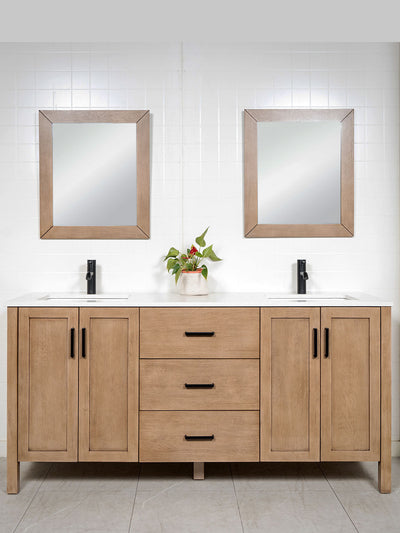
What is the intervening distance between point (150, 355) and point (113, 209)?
0.93 m

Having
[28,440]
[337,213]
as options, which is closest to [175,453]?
[28,440]

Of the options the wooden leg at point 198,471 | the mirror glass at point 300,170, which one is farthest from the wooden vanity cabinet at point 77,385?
the mirror glass at point 300,170

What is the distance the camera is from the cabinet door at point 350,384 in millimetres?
2205

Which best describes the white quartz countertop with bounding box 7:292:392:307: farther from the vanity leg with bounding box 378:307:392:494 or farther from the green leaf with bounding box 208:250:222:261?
the green leaf with bounding box 208:250:222:261

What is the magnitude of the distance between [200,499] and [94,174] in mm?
1802

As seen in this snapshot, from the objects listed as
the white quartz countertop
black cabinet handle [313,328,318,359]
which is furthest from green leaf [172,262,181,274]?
black cabinet handle [313,328,318,359]

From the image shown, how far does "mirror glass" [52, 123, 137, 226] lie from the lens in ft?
8.80

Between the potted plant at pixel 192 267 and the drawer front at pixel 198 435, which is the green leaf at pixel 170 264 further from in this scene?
the drawer front at pixel 198 435

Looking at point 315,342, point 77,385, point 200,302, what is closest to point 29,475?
point 77,385

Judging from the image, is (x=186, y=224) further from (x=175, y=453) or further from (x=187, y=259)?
(x=175, y=453)

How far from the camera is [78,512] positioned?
6.69 ft

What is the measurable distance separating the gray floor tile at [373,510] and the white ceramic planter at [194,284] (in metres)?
1.20

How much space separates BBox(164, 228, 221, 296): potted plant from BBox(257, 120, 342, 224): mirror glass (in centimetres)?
39

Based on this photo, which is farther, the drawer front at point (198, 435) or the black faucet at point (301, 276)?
the black faucet at point (301, 276)
